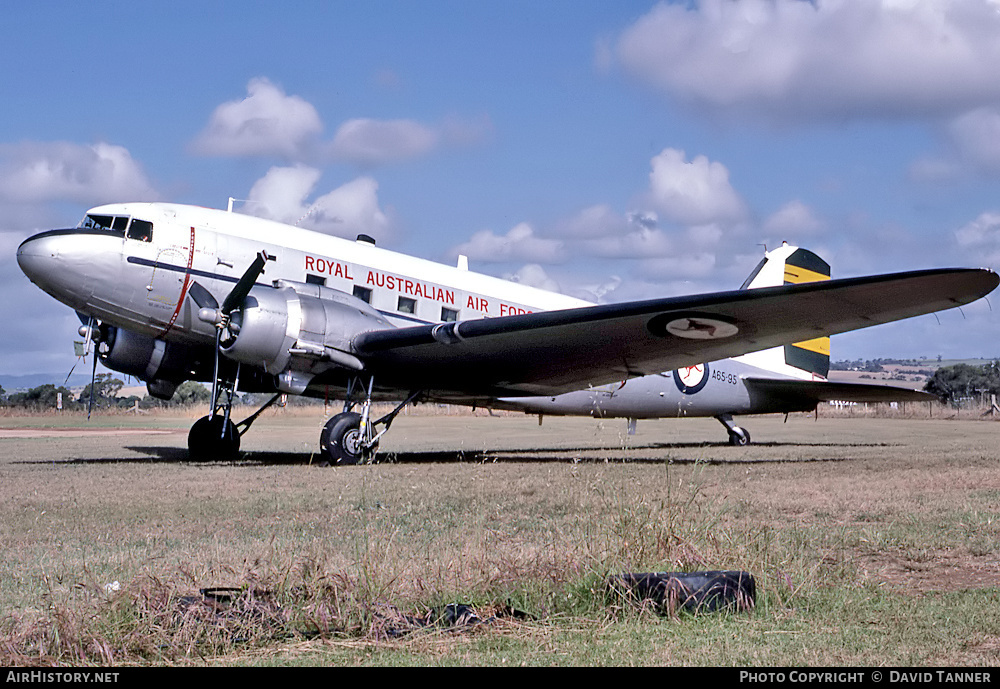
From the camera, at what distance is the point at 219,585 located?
4.92m

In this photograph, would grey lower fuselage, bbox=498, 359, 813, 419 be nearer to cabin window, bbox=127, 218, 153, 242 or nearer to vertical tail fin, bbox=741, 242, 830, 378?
vertical tail fin, bbox=741, 242, 830, 378

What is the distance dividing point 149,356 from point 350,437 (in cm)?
462

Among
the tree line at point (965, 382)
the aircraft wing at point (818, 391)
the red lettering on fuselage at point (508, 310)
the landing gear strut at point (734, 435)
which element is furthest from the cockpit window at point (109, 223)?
the tree line at point (965, 382)

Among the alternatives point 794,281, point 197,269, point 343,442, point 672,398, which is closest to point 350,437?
point 343,442

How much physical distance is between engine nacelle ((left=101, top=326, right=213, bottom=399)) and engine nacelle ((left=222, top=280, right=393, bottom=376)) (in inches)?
109

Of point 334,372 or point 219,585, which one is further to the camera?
point 334,372

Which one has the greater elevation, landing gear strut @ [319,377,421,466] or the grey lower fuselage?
the grey lower fuselage

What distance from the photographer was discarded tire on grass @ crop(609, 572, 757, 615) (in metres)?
4.52

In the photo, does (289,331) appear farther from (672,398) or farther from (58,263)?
(672,398)

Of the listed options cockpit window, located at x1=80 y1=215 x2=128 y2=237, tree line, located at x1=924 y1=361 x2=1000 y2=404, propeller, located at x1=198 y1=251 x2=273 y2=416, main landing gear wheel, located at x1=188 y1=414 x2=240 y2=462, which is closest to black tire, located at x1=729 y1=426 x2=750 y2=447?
main landing gear wheel, located at x1=188 y1=414 x2=240 y2=462

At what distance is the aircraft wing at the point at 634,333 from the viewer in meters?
11.2

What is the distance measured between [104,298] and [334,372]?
11.6ft
